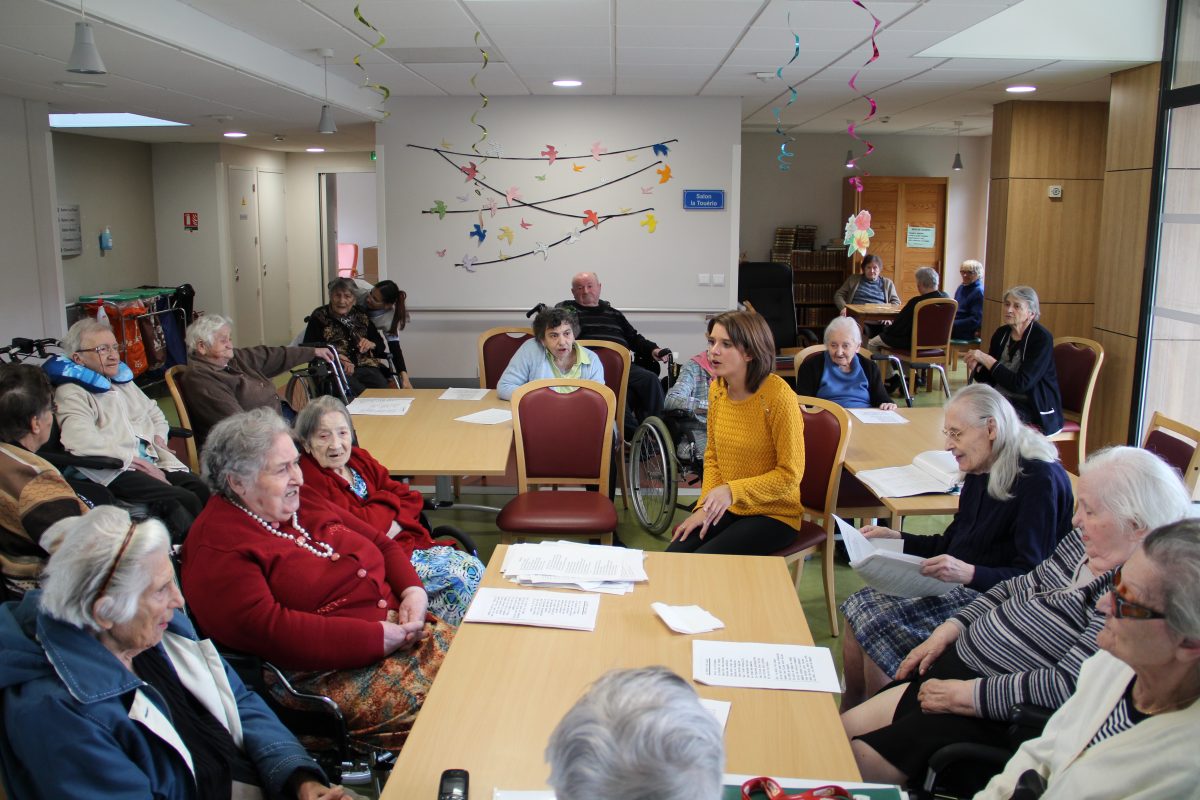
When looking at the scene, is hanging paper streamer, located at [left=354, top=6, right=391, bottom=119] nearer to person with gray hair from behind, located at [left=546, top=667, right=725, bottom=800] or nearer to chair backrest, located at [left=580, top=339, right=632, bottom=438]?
chair backrest, located at [left=580, top=339, right=632, bottom=438]

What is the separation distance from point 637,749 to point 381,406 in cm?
396

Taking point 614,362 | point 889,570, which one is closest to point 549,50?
point 614,362

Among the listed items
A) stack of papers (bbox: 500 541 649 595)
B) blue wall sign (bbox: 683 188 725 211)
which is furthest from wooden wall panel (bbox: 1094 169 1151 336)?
stack of papers (bbox: 500 541 649 595)

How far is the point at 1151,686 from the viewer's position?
165 cm

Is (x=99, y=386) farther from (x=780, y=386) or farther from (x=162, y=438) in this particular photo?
(x=780, y=386)

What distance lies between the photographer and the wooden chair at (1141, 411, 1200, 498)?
3.59 m

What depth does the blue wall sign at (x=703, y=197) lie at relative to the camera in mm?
8383

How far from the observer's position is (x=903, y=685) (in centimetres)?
252

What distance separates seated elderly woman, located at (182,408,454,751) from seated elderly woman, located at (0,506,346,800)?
0.33 metres

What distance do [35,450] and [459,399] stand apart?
2.13m

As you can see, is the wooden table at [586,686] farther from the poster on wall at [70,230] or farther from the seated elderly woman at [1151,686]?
the poster on wall at [70,230]

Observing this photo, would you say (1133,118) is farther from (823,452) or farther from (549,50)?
(823,452)

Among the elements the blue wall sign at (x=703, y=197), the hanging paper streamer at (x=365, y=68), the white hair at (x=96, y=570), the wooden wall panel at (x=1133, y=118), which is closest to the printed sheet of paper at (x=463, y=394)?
the hanging paper streamer at (x=365, y=68)

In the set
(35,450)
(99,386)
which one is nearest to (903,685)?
(35,450)
